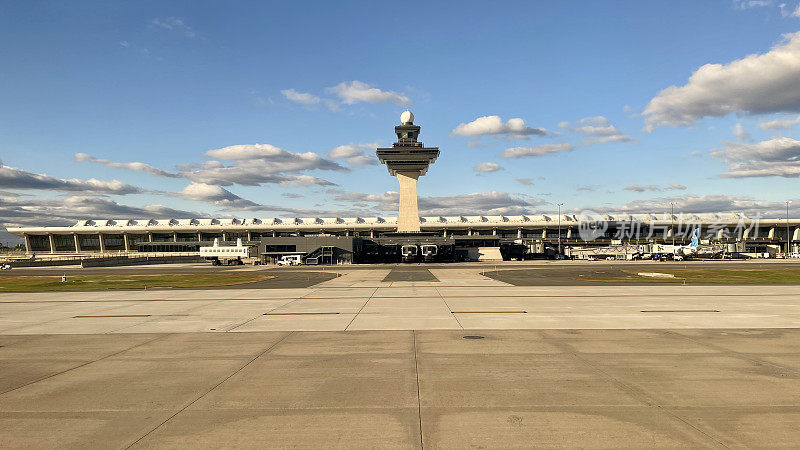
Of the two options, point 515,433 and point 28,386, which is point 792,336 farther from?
point 28,386

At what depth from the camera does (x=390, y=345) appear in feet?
54.7

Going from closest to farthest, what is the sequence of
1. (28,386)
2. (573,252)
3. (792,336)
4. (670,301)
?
(28,386)
(792,336)
(670,301)
(573,252)

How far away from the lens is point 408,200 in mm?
Result: 135875

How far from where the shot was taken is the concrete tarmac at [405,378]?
8.97m

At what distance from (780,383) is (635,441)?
273 inches

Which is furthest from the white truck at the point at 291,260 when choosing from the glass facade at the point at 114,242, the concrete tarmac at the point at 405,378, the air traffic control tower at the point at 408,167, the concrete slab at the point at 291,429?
the glass facade at the point at 114,242

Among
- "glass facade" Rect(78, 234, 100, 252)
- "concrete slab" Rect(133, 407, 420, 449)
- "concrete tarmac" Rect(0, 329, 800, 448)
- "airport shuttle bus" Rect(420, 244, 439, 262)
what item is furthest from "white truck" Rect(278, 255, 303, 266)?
"glass facade" Rect(78, 234, 100, 252)

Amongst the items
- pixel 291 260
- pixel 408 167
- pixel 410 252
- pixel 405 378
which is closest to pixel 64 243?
pixel 291 260

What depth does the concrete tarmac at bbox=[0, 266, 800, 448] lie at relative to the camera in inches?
353

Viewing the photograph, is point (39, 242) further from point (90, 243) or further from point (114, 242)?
point (114, 242)

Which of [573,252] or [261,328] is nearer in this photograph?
[261,328]

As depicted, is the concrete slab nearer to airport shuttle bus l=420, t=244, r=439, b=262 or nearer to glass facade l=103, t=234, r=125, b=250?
airport shuttle bus l=420, t=244, r=439, b=262

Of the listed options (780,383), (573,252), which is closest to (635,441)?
(780,383)

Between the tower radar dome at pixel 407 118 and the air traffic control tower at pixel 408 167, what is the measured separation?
8182mm
